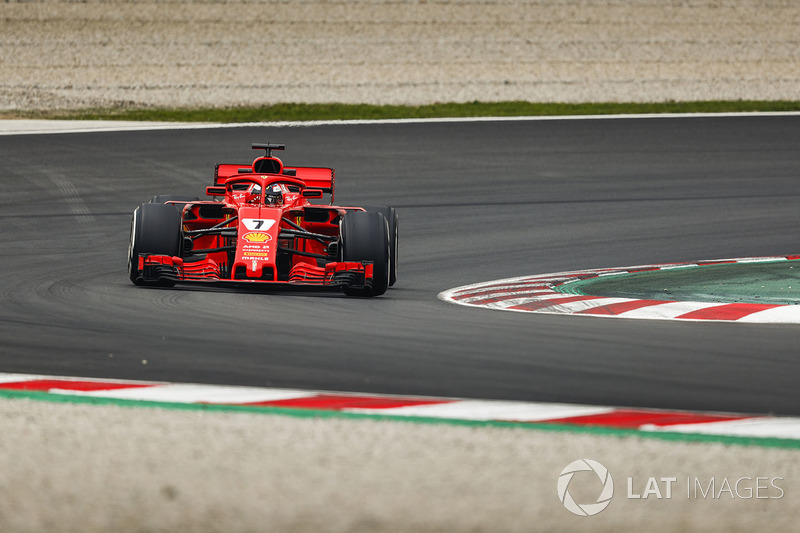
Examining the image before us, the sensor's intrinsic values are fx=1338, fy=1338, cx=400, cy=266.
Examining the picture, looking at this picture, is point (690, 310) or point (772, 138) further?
point (772, 138)

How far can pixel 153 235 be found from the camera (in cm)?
1034

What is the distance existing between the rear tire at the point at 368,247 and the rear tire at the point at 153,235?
4.30ft

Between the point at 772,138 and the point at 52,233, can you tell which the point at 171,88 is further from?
the point at 52,233

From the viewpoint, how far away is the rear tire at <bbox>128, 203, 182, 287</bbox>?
1033 centimetres

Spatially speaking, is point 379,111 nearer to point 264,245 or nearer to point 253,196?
point 253,196

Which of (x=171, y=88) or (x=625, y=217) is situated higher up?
(x=171, y=88)

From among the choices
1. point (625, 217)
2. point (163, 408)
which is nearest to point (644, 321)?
point (163, 408)

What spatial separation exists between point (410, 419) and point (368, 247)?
4781 millimetres

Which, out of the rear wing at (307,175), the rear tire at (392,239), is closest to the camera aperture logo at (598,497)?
the rear tire at (392,239)

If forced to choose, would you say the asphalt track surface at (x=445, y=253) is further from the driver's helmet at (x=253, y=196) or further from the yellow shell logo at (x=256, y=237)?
the driver's helmet at (x=253, y=196)

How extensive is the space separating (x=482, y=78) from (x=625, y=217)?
1593 cm

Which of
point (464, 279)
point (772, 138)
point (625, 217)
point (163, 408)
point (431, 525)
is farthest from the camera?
point (772, 138)

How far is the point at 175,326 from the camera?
816 cm

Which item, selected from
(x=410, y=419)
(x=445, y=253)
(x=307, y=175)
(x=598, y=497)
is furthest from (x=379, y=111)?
(x=598, y=497)
